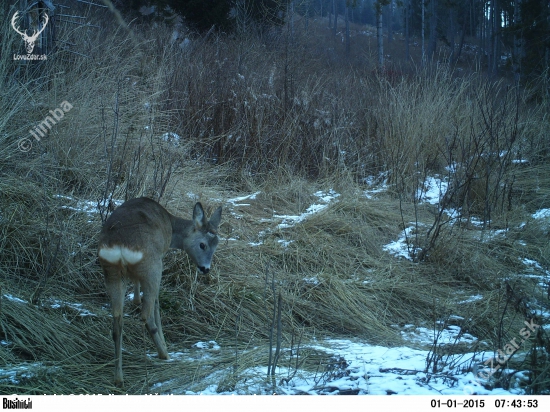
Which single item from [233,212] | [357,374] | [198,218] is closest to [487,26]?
[233,212]

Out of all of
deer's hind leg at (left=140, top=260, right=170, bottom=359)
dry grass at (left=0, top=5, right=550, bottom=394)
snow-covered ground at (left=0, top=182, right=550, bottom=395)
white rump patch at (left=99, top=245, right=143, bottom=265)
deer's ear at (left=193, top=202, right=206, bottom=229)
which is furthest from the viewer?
deer's ear at (left=193, top=202, right=206, bottom=229)

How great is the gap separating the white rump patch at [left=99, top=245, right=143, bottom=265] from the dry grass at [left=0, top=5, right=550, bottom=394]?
66 centimetres

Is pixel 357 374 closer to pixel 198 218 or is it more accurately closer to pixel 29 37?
pixel 198 218

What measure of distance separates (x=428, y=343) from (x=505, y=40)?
23.3 metres

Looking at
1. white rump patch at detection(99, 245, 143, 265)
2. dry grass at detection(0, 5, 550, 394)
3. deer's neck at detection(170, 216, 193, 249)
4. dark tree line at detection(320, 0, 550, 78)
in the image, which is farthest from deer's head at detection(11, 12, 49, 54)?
dark tree line at detection(320, 0, 550, 78)

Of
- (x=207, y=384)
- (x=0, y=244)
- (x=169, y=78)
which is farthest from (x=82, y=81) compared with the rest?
(x=207, y=384)

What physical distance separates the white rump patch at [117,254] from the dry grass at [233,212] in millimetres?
655

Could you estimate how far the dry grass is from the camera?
13.3 feet

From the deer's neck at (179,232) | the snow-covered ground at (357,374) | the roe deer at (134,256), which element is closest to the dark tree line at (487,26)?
the snow-covered ground at (357,374)

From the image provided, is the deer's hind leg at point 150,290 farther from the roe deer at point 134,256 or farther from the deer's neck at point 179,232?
the deer's neck at point 179,232

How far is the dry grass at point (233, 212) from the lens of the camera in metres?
4.04

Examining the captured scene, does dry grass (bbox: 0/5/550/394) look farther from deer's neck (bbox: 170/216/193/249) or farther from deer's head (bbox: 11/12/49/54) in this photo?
deer's neck (bbox: 170/216/193/249)

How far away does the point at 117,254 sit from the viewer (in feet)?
11.0

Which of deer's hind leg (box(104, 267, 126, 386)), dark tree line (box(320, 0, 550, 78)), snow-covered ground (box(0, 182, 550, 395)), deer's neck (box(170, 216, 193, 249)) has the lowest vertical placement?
snow-covered ground (box(0, 182, 550, 395))
